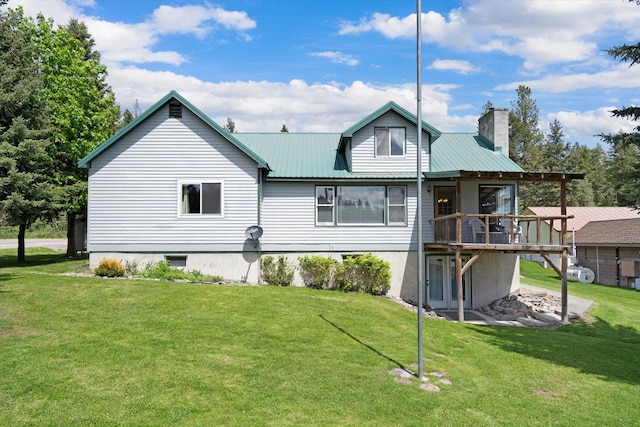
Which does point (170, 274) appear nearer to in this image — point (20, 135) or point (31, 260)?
point (20, 135)

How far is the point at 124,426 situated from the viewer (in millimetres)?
5734

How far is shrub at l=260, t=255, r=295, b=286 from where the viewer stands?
17.2 meters

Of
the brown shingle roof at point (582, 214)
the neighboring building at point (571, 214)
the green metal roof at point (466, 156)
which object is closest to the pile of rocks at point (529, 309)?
the green metal roof at point (466, 156)

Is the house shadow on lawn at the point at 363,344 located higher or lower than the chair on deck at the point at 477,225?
lower

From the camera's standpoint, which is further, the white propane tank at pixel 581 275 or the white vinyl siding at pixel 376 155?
the white propane tank at pixel 581 275

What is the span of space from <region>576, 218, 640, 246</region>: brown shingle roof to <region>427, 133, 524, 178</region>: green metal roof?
1585cm

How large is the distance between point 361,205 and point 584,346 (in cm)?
892

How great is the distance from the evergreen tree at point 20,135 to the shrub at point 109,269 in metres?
3.89

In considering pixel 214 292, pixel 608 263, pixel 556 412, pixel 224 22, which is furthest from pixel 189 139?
pixel 608 263


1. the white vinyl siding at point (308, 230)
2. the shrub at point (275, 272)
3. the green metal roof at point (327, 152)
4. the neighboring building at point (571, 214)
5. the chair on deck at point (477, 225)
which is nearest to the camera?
the green metal roof at point (327, 152)

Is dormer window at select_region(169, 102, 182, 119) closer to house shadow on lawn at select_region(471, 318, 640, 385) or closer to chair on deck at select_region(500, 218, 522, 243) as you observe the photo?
house shadow on lawn at select_region(471, 318, 640, 385)

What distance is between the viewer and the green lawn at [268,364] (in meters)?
6.43

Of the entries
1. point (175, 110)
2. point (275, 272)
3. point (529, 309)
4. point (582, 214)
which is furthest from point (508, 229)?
point (582, 214)

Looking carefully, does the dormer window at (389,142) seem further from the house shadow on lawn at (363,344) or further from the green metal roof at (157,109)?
the house shadow on lawn at (363,344)
